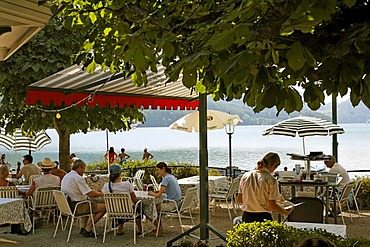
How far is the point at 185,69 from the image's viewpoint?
206 cm

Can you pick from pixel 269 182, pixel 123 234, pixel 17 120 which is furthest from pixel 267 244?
pixel 17 120

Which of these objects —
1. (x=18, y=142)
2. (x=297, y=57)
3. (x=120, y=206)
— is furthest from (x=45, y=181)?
(x=297, y=57)

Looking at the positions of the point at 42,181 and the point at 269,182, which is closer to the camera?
the point at 269,182

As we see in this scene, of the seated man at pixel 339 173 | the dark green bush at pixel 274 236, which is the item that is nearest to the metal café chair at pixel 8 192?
the dark green bush at pixel 274 236

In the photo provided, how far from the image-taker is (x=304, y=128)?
11.3 m

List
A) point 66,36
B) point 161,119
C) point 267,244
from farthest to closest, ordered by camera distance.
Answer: point 161,119
point 66,36
point 267,244

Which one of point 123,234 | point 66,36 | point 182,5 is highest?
point 66,36

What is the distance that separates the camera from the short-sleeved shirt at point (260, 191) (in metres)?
6.06

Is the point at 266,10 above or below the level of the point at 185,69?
above

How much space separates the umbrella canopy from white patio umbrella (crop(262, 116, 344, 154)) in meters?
2.22

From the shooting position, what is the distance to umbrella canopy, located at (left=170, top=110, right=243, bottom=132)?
1360cm

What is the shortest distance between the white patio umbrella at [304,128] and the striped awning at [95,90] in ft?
8.30

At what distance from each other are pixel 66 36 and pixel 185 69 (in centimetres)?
1113

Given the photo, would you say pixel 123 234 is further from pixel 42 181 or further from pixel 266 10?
pixel 266 10
